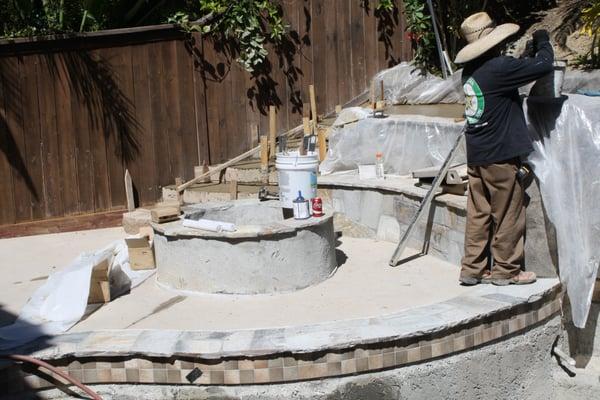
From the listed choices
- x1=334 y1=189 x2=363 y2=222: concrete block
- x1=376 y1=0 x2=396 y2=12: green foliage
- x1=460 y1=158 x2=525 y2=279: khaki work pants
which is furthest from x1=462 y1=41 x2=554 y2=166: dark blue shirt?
x1=376 y1=0 x2=396 y2=12: green foliage

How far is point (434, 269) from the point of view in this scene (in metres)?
6.57

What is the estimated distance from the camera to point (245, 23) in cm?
992

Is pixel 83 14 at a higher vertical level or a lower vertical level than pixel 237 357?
higher

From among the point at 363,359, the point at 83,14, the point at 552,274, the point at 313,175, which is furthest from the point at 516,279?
the point at 83,14

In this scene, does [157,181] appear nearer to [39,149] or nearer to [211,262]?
[39,149]

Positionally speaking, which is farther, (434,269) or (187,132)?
(187,132)

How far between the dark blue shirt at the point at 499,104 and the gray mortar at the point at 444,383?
1275 mm

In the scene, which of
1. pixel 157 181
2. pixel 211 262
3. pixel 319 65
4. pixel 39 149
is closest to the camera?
pixel 211 262

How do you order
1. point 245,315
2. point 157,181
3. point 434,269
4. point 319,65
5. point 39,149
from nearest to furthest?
point 245,315 → point 434,269 → point 39,149 → point 157,181 → point 319,65

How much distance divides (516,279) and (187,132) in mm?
5194

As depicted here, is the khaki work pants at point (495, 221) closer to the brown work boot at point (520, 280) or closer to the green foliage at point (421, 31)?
the brown work boot at point (520, 280)

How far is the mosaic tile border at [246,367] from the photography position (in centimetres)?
484

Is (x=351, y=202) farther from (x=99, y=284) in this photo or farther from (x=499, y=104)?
(x=99, y=284)

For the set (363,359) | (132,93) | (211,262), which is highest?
(132,93)
